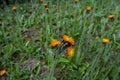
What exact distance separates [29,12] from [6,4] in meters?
0.83

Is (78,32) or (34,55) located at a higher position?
(78,32)

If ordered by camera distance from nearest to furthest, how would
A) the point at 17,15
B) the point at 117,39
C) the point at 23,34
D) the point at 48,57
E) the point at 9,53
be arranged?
the point at 48,57
the point at 9,53
the point at 117,39
the point at 23,34
the point at 17,15

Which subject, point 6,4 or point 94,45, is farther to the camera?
point 6,4

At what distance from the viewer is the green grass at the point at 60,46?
228 centimetres

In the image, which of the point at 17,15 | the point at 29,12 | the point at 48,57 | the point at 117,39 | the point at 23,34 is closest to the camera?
the point at 48,57

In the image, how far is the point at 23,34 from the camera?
3178 mm

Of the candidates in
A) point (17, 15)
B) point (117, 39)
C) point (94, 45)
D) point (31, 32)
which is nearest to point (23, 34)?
point (31, 32)

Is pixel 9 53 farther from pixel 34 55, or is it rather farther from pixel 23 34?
pixel 23 34

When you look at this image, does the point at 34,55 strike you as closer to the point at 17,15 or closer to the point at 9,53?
the point at 9,53

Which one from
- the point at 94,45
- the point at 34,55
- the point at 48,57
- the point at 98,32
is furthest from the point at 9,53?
the point at 98,32

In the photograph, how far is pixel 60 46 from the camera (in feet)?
6.03

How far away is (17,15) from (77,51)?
1621 mm

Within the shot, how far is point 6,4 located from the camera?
14.5ft

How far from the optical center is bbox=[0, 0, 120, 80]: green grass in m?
2.28
